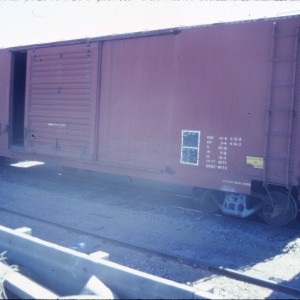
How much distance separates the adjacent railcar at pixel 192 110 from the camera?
6.11 meters

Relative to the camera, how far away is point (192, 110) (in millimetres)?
6941

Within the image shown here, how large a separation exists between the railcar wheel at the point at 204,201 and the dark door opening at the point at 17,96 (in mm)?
5683

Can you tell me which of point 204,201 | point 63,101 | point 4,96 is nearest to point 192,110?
point 204,201

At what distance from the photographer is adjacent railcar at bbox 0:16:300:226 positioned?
611cm

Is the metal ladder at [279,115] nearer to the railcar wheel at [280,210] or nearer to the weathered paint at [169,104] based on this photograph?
the weathered paint at [169,104]

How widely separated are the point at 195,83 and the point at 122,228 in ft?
9.44

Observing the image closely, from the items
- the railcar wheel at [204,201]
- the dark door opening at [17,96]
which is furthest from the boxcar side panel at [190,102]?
the dark door opening at [17,96]

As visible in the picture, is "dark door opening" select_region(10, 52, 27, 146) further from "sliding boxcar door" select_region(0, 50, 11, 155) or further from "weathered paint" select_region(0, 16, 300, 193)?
"weathered paint" select_region(0, 16, 300, 193)

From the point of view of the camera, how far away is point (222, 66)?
660 cm

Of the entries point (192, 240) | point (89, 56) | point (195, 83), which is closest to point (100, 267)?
point (192, 240)

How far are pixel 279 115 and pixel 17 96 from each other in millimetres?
7696

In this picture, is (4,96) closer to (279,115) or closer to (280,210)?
(279,115)

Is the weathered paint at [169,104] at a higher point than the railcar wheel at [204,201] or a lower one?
higher

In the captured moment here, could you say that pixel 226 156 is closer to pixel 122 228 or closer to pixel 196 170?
pixel 196 170
